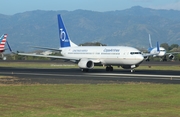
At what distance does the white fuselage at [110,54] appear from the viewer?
6119 cm

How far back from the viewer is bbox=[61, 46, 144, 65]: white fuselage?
2409 inches

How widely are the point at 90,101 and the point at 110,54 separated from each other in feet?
117

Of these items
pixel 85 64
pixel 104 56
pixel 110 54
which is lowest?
pixel 85 64

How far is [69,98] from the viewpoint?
29.0m

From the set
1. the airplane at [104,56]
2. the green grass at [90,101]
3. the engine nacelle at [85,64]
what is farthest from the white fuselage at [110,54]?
the green grass at [90,101]

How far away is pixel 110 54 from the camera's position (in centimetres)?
6325

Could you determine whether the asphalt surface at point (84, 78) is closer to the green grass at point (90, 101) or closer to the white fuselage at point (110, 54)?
the green grass at point (90, 101)

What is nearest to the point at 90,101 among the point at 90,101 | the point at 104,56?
the point at 90,101

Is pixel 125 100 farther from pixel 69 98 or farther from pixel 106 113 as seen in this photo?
pixel 106 113

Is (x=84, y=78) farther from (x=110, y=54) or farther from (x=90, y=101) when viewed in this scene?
(x=90, y=101)

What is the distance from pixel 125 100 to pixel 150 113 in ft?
16.8

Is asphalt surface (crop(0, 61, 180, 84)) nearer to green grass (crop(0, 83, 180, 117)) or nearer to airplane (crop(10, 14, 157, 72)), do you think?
green grass (crop(0, 83, 180, 117))

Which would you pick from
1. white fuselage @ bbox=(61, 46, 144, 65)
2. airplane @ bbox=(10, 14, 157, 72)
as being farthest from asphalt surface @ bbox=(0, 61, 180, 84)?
airplane @ bbox=(10, 14, 157, 72)

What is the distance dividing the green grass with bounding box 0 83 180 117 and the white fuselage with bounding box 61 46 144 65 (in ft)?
79.3
